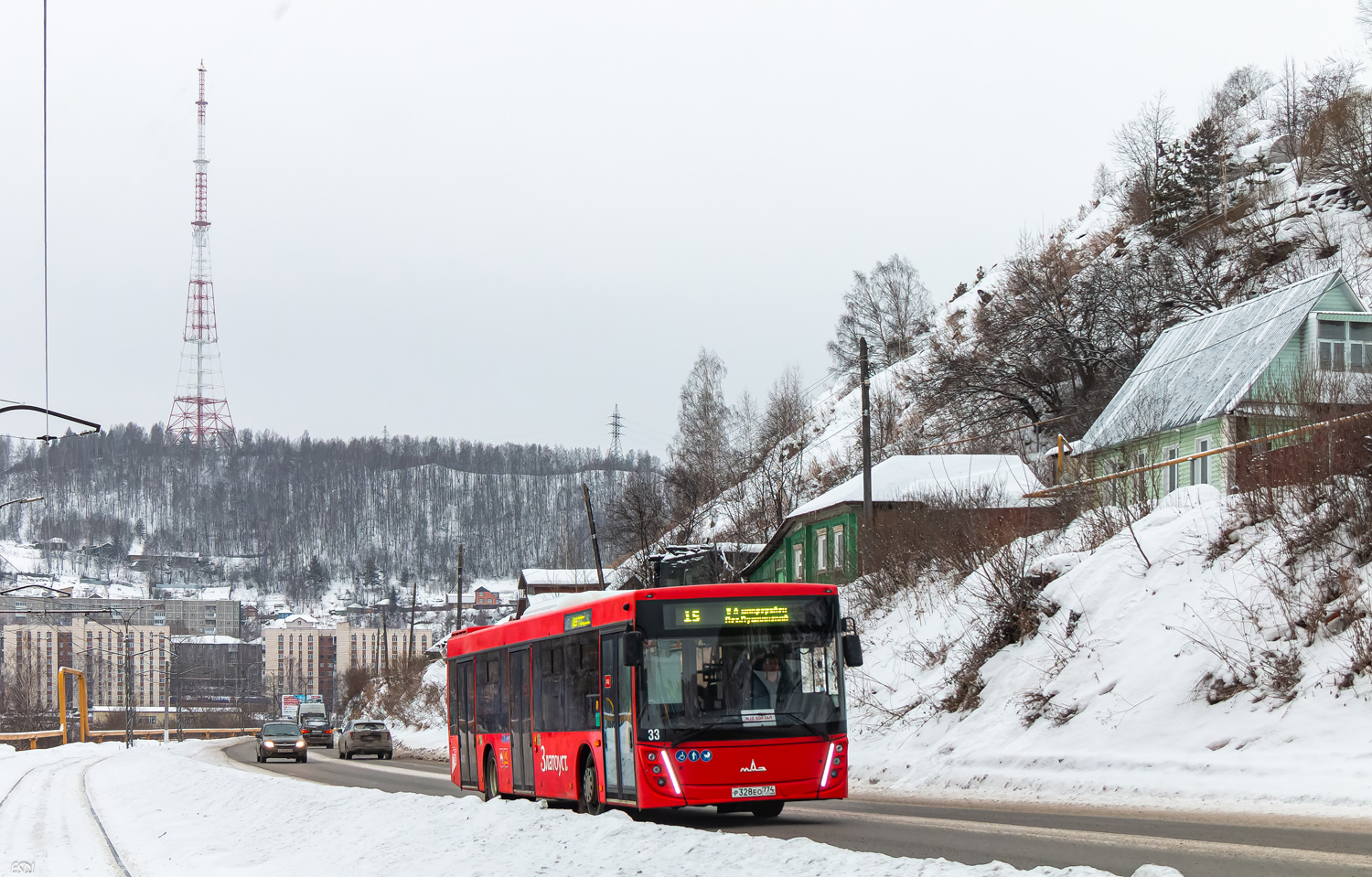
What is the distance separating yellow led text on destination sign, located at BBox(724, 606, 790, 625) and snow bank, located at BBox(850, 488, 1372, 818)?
17.2 ft

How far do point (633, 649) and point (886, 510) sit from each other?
31.3 meters

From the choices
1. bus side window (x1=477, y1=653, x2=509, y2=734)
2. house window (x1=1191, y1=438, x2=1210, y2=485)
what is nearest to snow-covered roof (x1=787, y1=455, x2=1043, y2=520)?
house window (x1=1191, y1=438, x2=1210, y2=485)

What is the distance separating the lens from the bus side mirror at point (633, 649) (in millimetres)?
15109

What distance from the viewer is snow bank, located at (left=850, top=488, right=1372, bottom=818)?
53.8 feet

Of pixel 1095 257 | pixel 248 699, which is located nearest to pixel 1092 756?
pixel 1095 257

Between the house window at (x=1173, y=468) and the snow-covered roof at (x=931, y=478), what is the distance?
414 cm

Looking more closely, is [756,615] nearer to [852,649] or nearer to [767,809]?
[852,649]

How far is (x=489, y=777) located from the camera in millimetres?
22250

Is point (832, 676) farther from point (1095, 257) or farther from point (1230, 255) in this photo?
point (1095, 257)

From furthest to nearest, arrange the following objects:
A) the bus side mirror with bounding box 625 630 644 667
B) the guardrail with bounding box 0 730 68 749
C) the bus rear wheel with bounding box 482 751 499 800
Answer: the guardrail with bounding box 0 730 68 749 < the bus rear wheel with bounding box 482 751 499 800 < the bus side mirror with bounding box 625 630 644 667

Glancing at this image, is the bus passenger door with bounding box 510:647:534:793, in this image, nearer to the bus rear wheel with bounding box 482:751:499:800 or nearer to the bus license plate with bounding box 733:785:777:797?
the bus rear wheel with bounding box 482:751:499:800

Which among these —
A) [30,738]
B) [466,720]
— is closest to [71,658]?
[30,738]

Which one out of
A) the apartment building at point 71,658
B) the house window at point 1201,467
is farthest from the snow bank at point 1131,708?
the apartment building at point 71,658

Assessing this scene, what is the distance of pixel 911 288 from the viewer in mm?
108625
